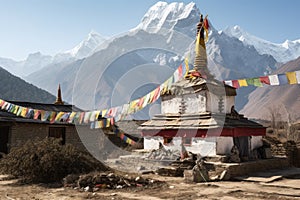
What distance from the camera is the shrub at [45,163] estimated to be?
12383mm

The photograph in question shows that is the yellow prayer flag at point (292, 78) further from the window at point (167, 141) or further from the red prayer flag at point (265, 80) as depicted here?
the window at point (167, 141)

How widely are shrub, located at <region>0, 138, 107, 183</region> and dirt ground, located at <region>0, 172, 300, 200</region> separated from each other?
722 millimetres

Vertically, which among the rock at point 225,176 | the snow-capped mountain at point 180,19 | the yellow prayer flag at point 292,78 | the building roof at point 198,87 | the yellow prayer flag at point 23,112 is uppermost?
the snow-capped mountain at point 180,19

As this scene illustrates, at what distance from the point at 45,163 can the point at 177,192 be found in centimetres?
543

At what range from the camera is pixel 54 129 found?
20.5 metres

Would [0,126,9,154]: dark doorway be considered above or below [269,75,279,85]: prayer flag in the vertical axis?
below

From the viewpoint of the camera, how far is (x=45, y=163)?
1230cm

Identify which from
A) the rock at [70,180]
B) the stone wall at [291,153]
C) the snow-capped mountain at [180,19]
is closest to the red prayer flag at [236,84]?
the rock at [70,180]

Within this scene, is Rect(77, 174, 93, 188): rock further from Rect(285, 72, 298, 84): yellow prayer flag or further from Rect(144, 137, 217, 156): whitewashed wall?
Rect(285, 72, 298, 84): yellow prayer flag

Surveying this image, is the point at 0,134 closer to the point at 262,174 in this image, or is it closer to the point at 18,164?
the point at 18,164

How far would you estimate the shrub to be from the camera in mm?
12383

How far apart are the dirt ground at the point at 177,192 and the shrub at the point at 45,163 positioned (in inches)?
28.4

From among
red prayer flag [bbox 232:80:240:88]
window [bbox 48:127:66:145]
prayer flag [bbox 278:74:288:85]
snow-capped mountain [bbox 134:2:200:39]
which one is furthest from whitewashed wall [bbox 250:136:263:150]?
snow-capped mountain [bbox 134:2:200:39]

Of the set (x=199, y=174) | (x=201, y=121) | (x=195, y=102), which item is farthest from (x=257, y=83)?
(x=195, y=102)
